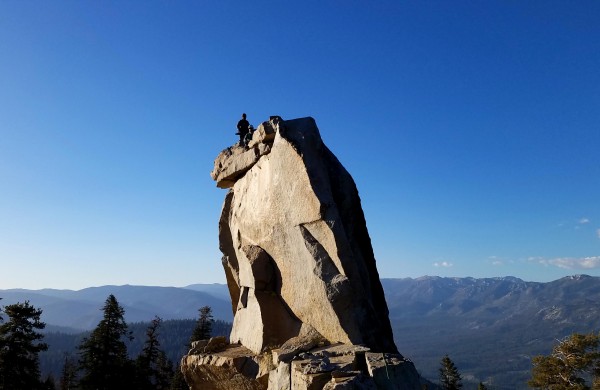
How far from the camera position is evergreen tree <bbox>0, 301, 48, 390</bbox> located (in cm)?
2714

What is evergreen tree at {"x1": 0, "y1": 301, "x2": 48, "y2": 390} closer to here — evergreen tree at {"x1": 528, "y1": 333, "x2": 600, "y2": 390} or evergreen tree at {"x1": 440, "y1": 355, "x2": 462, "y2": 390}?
evergreen tree at {"x1": 528, "y1": 333, "x2": 600, "y2": 390}

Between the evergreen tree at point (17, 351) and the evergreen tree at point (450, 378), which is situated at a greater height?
the evergreen tree at point (17, 351)

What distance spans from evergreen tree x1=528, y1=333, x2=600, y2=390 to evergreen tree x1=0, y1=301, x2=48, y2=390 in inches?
1518

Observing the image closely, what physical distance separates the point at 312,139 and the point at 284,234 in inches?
169

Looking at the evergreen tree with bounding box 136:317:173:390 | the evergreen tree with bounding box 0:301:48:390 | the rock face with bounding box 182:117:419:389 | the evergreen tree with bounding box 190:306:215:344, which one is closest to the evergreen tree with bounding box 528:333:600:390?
the rock face with bounding box 182:117:419:389

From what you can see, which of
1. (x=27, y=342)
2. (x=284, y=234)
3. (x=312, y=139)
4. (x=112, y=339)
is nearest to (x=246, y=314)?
(x=284, y=234)

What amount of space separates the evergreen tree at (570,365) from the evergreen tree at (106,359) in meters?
35.1

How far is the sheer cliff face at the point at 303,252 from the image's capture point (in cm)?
1602

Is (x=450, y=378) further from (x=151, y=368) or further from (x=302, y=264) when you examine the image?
(x=302, y=264)

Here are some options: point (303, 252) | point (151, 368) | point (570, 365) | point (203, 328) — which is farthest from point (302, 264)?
point (203, 328)

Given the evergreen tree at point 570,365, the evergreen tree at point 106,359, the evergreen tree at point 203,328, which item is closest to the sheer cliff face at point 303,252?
the evergreen tree at point 106,359

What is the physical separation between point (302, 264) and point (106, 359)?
27717 mm

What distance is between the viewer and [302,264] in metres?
17.4

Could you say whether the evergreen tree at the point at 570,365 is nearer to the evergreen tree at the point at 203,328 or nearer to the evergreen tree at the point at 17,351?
the evergreen tree at the point at 203,328
